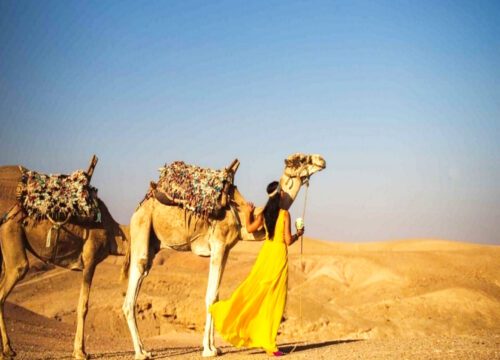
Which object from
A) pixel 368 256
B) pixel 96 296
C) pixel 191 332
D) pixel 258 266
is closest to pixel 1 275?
pixel 258 266

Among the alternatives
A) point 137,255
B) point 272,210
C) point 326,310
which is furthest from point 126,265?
point 326,310

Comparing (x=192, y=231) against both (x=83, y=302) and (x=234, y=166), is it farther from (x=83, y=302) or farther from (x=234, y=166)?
(x=83, y=302)

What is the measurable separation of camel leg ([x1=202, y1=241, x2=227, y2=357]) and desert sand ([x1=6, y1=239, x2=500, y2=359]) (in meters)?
0.37

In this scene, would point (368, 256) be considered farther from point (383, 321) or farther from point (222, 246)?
point (222, 246)

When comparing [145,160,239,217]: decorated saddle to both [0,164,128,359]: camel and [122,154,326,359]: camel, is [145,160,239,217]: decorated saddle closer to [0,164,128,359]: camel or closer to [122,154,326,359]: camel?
[122,154,326,359]: camel

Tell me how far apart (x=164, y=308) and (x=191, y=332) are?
61.3 inches

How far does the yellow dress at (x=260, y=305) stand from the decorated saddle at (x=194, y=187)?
4.17 ft

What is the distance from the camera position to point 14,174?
11.9 metres

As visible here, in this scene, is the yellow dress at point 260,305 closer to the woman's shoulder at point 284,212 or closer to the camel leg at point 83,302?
the woman's shoulder at point 284,212

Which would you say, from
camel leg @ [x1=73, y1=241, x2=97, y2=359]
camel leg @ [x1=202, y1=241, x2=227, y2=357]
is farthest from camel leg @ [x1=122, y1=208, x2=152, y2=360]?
camel leg @ [x1=202, y1=241, x2=227, y2=357]

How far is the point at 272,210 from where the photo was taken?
378 inches

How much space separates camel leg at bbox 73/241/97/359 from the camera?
9.98 m

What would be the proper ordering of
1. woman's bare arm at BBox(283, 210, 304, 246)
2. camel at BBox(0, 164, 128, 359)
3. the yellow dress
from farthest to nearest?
camel at BBox(0, 164, 128, 359) < woman's bare arm at BBox(283, 210, 304, 246) < the yellow dress

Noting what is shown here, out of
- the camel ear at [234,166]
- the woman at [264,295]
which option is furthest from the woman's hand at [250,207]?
the camel ear at [234,166]
